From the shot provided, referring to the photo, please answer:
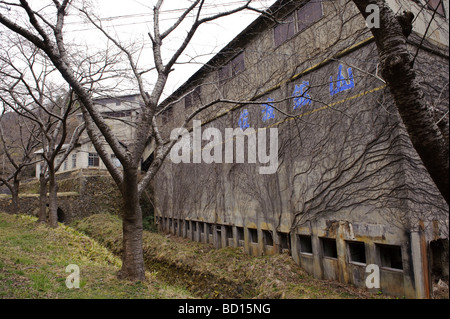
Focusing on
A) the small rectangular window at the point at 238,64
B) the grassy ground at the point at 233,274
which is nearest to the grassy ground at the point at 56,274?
the grassy ground at the point at 233,274

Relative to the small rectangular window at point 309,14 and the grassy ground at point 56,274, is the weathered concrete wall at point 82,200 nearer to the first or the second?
the grassy ground at point 56,274

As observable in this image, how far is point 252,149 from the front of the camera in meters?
9.19

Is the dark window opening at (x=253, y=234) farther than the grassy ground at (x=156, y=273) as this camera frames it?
Yes

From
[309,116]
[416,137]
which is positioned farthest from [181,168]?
[416,137]

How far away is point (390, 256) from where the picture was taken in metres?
5.58

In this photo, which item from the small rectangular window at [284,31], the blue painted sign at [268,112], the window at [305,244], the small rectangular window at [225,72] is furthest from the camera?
the small rectangular window at [225,72]

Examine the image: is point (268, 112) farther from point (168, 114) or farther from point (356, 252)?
point (168, 114)

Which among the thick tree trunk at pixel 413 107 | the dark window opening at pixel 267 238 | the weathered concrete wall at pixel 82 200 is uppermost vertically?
the thick tree trunk at pixel 413 107

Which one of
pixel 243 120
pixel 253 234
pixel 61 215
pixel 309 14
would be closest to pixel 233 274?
pixel 253 234

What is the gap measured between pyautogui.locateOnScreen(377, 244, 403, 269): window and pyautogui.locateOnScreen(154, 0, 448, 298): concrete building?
18 millimetres

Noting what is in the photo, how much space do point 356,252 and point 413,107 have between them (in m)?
4.09

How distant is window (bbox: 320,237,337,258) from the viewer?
666cm

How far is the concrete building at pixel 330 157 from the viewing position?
17.5ft

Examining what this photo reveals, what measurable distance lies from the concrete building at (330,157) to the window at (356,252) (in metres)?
0.02
